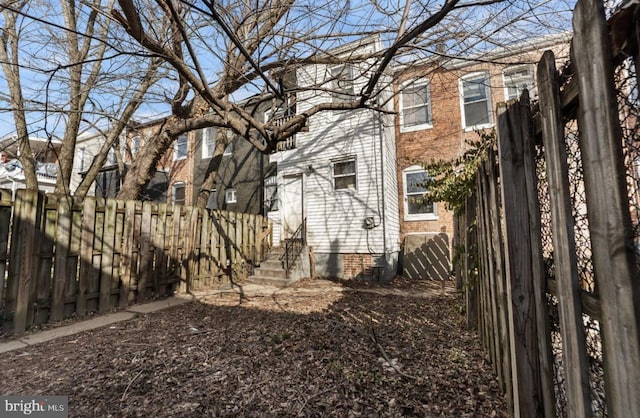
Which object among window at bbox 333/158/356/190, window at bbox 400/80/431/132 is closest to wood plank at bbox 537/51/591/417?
window at bbox 333/158/356/190

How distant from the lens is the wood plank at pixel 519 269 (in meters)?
1.56

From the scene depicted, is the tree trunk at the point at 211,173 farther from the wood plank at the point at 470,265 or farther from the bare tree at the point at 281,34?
the wood plank at the point at 470,265

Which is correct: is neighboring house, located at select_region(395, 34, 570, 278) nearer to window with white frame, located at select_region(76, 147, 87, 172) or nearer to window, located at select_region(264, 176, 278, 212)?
window, located at select_region(264, 176, 278, 212)

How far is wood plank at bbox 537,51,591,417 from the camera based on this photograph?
1.10m

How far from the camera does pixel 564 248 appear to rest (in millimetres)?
1178

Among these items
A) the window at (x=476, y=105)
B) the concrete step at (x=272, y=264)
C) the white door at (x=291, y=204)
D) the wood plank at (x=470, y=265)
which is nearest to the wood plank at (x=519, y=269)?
the wood plank at (x=470, y=265)

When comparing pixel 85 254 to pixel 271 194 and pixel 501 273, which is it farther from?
pixel 271 194

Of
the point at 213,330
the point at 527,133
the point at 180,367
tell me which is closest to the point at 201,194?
the point at 213,330

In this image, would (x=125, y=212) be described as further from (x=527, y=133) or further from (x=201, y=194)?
(x=527, y=133)

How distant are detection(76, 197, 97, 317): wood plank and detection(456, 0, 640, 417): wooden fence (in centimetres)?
628

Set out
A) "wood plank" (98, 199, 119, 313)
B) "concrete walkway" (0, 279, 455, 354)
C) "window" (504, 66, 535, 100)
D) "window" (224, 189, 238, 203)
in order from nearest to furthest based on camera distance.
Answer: "concrete walkway" (0, 279, 455, 354), "wood plank" (98, 199, 119, 313), "window" (504, 66, 535, 100), "window" (224, 189, 238, 203)

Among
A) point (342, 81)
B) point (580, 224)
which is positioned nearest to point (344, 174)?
point (342, 81)

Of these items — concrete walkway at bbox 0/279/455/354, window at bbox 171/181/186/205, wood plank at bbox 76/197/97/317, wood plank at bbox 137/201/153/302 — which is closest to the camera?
concrete walkway at bbox 0/279/455/354

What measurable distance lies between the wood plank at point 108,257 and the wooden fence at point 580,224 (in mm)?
6345
